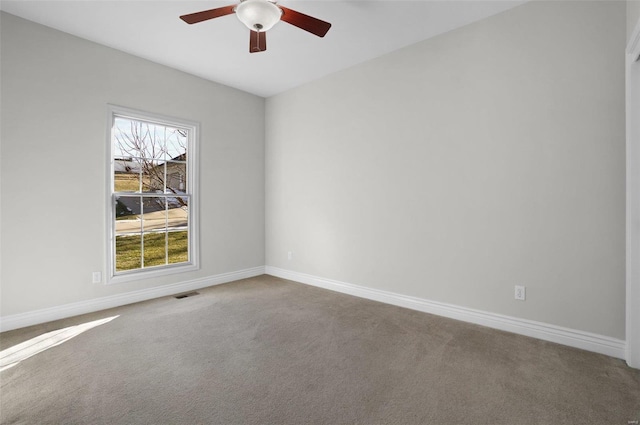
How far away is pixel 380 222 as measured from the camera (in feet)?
12.0

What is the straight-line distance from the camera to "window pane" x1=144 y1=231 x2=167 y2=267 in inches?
160

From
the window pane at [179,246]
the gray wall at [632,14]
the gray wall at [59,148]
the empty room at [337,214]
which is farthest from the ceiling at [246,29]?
the window pane at [179,246]

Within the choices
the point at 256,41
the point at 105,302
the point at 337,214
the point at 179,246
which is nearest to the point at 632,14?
the point at 256,41

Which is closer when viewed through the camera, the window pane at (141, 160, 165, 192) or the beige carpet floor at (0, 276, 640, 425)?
the beige carpet floor at (0, 276, 640, 425)

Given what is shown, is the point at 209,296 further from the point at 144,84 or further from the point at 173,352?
the point at 144,84

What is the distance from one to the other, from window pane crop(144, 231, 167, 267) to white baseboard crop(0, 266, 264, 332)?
0.41 metres

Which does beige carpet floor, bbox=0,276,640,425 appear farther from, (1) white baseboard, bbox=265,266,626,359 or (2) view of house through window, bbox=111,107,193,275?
(2) view of house through window, bbox=111,107,193,275

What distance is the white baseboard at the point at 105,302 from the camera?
2863 mm

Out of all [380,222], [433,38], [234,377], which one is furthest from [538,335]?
[433,38]

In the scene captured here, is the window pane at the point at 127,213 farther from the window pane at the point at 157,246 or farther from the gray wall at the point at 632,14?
the gray wall at the point at 632,14

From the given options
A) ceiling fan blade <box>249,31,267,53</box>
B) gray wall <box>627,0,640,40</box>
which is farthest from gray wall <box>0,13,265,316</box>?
gray wall <box>627,0,640,40</box>

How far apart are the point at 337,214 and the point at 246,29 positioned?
2.37 m

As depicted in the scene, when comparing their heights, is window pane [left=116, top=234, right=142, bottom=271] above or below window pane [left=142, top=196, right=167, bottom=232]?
below

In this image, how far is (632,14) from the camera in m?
2.12
